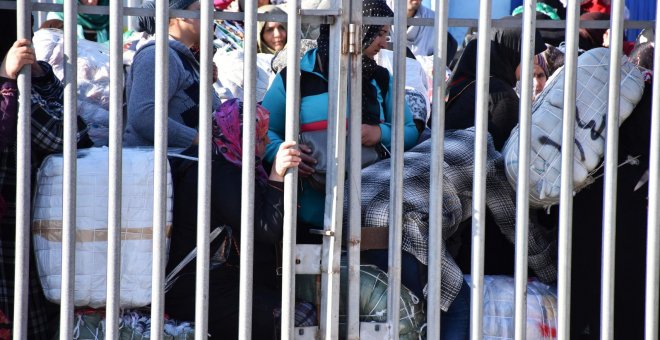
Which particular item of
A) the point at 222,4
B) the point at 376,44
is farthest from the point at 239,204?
the point at 222,4

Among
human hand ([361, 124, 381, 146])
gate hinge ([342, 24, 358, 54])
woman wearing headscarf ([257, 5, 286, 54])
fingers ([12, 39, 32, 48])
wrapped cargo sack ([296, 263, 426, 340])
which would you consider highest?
woman wearing headscarf ([257, 5, 286, 54])

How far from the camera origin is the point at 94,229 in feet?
11.3

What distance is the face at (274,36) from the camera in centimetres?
632

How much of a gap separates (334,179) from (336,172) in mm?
25

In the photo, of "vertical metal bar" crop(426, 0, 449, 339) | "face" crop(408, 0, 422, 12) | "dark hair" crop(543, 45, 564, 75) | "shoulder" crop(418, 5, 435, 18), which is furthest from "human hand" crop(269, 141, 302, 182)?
"shoulder" crop(418, 5, 435, 18)

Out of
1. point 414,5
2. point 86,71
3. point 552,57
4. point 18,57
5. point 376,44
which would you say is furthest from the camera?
point 414,5

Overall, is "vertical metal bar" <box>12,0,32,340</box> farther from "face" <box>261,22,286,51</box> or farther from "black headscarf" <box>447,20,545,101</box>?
"face" <box>261,22,286,51</box>

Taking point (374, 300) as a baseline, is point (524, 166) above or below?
above

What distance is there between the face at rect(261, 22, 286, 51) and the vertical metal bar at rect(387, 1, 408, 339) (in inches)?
121

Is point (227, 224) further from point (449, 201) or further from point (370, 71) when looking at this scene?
point (370, 71)

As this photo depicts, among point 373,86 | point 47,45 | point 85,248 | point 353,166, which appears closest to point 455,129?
point 373,86

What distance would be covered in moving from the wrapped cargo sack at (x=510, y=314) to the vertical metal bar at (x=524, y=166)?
0.40m

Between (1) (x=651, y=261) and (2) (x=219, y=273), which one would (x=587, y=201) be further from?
(2) (x=219, y=273)

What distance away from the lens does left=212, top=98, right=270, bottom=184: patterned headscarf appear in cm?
357
